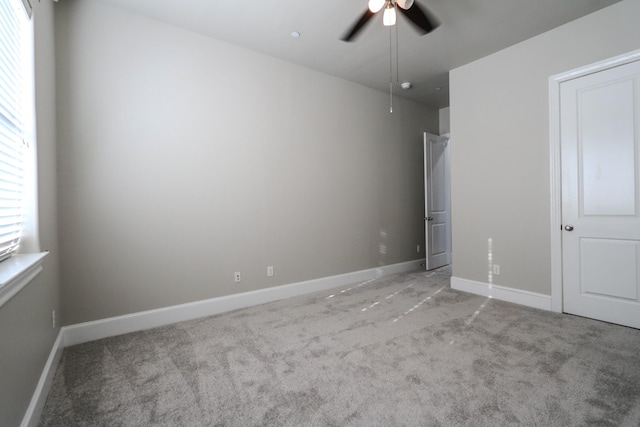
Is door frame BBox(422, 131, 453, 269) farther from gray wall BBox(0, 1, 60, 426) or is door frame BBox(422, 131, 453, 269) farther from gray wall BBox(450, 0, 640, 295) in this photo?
gray wall BBox(0, 1, 60, 426)

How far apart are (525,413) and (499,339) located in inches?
36.7

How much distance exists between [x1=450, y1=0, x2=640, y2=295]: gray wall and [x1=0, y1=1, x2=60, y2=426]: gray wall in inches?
160

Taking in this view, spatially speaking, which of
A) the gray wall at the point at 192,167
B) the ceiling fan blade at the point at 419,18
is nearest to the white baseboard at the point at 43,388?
the gray wall at the point at 192,167

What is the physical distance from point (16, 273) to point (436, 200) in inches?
199

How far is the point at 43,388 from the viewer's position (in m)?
1.68

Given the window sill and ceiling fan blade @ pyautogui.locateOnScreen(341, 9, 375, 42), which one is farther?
ceiling fan blade @ pyautogui.locateOnScreen(341, 9, 375, 42)

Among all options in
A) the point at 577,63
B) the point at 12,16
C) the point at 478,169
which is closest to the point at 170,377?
the point at 12,16

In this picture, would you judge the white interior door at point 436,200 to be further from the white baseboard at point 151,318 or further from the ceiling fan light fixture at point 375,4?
the ceiling fan light fixture at point 375,4

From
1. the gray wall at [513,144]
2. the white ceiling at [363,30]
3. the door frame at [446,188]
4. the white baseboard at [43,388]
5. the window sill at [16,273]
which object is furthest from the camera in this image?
the door frame at [446,188]

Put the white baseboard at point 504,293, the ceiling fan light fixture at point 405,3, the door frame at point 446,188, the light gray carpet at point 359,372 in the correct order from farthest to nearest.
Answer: the door frame at point 446,188 → the white baseboard at point 504,293 → the ceiling fan light fixture at point 405,3 → the light gray carpet at point 359,372

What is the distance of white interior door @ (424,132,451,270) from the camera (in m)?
4.84

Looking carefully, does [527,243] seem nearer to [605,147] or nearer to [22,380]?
[605,147]

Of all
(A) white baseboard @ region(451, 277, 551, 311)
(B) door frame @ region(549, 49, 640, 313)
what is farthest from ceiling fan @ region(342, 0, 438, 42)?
(A) white baseboard @ region(451, 277, 551, 311)

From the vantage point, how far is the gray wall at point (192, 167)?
2.48 meters
